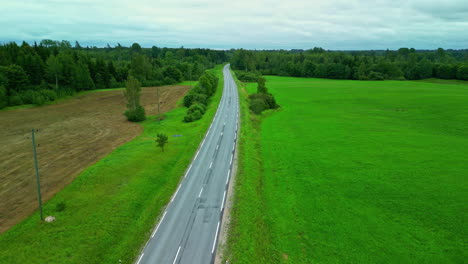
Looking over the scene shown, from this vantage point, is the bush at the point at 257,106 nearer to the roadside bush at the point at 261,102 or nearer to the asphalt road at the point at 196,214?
the roadside bush at the point at 261,102

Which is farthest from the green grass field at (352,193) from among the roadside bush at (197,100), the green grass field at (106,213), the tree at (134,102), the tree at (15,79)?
the tree at (15,79)

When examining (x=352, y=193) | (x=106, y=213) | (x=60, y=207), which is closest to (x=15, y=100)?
(x=60, y=207)

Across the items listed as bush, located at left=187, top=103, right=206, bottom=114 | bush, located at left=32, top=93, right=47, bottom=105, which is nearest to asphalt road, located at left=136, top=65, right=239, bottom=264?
bush, located at left=187, top=103, right=206, bottom=114

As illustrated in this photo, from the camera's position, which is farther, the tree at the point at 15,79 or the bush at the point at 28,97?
the tree at the point at 15,79

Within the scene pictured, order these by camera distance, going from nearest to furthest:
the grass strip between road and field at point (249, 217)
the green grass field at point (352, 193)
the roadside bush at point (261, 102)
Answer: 1. the grass strip between road and field at point (249, 217)
2. the green grass field at point (352, 193)
3. the roadside bush at point (261, 102)

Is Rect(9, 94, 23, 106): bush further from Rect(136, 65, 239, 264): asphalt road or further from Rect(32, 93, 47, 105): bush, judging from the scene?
Rect(136, 65, 239, 264): asphalt road

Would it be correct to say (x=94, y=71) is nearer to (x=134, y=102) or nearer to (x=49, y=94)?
(x=49, y=94)
